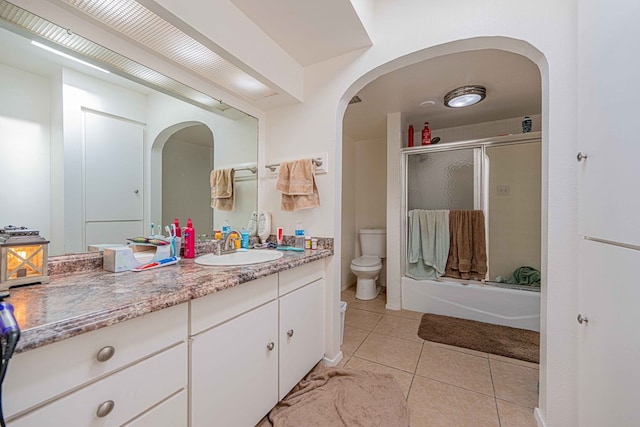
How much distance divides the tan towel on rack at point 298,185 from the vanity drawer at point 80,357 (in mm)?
1058

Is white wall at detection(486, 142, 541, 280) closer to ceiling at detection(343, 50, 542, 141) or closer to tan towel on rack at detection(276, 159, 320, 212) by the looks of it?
ceiling at detection(343, 50, 542, 141)

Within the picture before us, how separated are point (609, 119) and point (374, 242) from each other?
2.63 meters

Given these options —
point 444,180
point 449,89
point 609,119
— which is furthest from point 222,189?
point 444,180

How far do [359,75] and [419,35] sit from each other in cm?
40

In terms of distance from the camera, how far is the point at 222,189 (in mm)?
1794

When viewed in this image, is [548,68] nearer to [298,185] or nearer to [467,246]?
[298,185]

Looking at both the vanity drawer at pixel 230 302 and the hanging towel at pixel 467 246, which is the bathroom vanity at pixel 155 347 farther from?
the hanging towel at pixel 467 246

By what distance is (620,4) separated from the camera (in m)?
0.80

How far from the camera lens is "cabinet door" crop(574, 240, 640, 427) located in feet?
2.42

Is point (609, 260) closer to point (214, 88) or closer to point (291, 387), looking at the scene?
point (291, 387)

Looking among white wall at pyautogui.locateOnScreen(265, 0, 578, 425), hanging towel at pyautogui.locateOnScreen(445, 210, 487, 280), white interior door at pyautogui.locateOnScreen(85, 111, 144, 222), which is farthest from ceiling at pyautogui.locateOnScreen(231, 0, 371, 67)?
hanging towel at pyautogui.locateOnScreen(445, 210, 487, 280)

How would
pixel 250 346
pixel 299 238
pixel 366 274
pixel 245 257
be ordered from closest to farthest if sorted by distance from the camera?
1. pixel 250 346
2. pixel 245 257
3. pixel 299 238
4. pixel 366 274

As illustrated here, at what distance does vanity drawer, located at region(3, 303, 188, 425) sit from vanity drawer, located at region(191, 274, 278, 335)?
8 cm

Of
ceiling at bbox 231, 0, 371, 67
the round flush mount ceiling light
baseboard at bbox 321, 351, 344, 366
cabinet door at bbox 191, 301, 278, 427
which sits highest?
ceiling at bbox 231, 0, 371, 67
